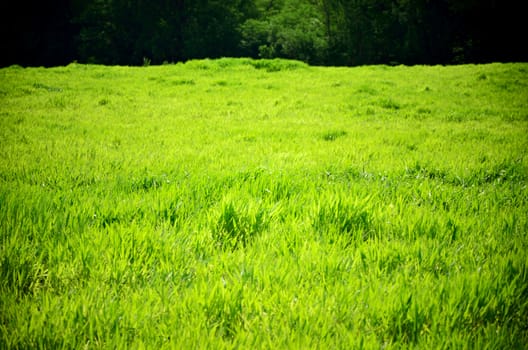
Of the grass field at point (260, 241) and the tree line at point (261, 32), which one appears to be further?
the tree line at point (261, 32)

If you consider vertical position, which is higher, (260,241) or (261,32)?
(261,32)

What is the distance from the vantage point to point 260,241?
2514 mm

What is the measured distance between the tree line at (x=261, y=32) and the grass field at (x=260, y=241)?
50.9 m

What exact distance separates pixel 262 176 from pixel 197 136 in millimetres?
3180

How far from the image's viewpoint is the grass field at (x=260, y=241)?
1.64 metres

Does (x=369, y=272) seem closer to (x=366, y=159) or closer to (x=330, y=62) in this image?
(x=366, y=159)

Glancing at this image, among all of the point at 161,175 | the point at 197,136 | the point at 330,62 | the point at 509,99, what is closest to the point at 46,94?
the point at 197,136

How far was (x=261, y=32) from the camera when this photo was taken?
57.5m

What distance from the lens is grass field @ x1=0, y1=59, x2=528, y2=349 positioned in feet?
5.38

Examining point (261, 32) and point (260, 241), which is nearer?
point (260, 241)

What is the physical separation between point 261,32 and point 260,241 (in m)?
60.3

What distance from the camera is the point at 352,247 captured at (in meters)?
2.51

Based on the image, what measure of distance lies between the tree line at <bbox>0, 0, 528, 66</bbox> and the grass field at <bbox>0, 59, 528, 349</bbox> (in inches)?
2005

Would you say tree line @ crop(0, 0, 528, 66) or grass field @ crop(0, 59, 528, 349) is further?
tree line @ crop(0, 0, 528, 66)
